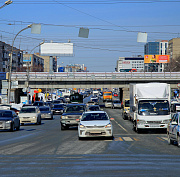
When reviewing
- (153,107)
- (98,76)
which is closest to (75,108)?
(153,107)

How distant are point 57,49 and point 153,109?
9626 cm

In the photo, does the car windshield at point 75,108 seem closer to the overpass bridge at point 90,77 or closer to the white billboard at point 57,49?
the overpass bridge at point 90,77

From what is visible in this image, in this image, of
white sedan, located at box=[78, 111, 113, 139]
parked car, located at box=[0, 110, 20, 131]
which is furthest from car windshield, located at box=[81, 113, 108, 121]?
parked car, located at box=[0, 110, 20, 131]

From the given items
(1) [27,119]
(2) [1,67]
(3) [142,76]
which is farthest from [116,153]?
(2) [1,67]

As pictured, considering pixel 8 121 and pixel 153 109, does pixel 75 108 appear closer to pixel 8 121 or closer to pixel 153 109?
pixel 8 121

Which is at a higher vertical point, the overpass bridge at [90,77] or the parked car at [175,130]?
the overpass bridge at [90,77]

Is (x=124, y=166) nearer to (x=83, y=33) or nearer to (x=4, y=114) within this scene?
(x=4, y=114)

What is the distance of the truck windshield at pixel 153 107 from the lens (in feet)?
84.7

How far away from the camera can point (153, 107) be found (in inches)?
1025

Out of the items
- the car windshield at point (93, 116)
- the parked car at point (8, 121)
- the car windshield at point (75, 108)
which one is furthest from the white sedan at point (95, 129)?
the car windshield at point (75, 108)

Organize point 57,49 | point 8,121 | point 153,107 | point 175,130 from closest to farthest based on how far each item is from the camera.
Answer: point 175,130, point 153,107, point 8,121, point 57,49

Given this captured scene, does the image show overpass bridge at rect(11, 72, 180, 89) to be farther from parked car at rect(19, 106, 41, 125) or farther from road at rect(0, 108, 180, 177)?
road at rect(0, 108, 180, 177)

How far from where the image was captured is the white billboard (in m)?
119

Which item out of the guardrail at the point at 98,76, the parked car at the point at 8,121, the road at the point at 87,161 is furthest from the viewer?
the guardrail at the point at 98,76
